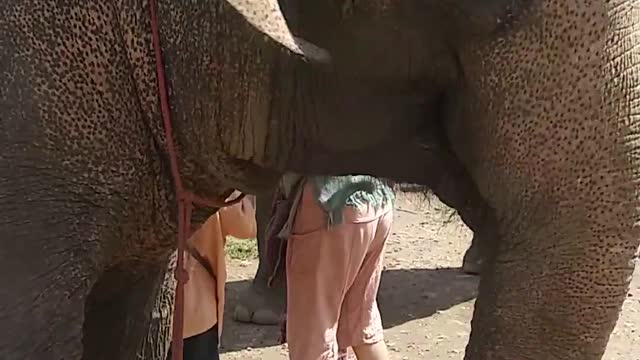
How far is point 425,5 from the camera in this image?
50.8 inches

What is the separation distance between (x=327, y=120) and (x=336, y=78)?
0.21 feet

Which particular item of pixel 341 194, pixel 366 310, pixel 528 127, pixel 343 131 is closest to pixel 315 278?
pixel 341 194

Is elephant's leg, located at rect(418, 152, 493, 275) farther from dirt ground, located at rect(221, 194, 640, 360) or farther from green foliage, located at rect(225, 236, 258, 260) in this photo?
green foliage, located at rect(225, 236, 258, 260)

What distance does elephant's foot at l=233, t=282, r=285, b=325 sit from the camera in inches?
148

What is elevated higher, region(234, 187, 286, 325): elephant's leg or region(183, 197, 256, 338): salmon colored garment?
region(183, 197, 256, 338): salmon colored garment

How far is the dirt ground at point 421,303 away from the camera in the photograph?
143 inches

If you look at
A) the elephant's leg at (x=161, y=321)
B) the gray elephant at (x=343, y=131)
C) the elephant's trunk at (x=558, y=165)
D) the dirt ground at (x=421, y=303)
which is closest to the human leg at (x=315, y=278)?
the dirt ground at (x=421, y=303)

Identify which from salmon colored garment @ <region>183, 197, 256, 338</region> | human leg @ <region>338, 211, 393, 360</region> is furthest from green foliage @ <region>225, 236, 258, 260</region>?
salmon colored garment @ <region>183, 197, 256, 338</region>

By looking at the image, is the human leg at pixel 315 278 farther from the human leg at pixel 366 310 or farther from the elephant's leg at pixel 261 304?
the elephant's leg at pixel 261 304

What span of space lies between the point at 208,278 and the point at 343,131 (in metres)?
1.22

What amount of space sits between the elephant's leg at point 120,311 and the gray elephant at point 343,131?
13 cm

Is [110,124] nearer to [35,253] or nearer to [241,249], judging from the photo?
[35,253]

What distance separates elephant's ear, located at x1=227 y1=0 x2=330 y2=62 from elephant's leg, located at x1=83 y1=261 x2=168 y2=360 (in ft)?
1.38

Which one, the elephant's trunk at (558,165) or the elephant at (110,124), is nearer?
the elephant's trunk at (558,165)
